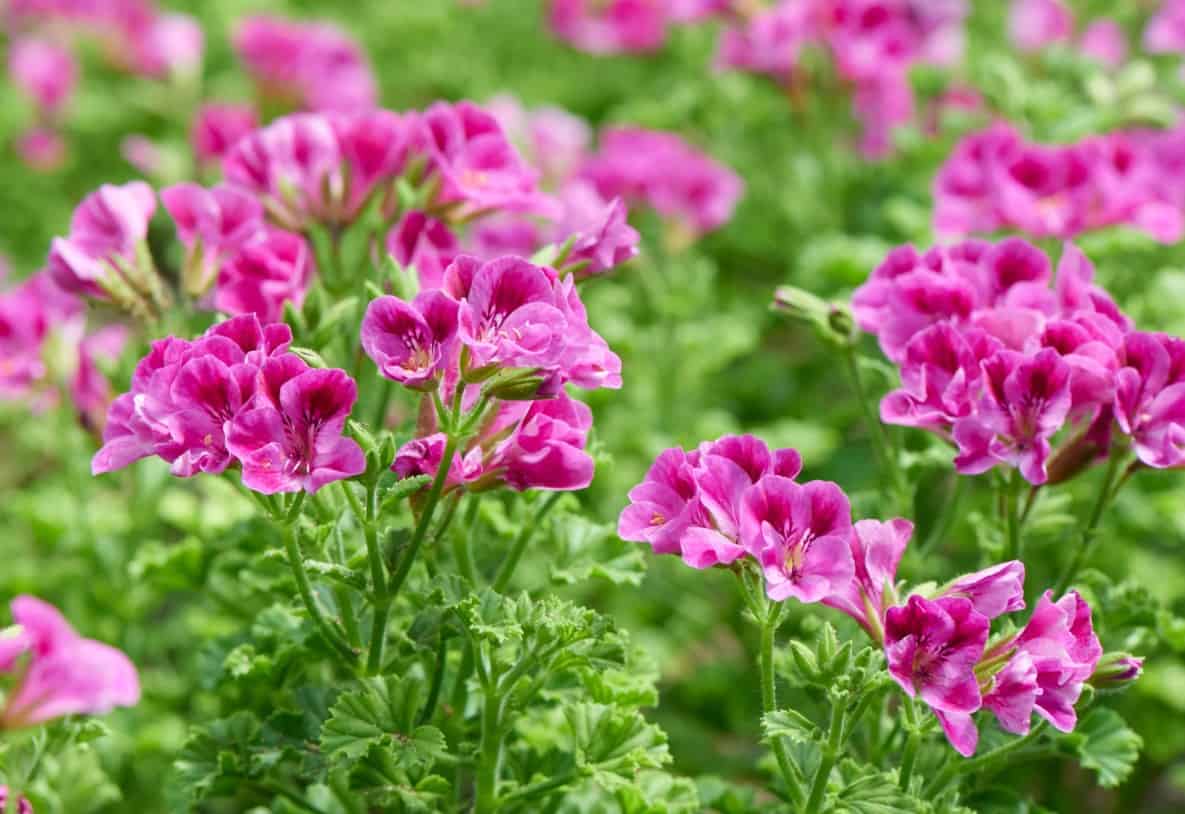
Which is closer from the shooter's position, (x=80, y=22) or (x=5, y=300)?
(x=5, y=300)

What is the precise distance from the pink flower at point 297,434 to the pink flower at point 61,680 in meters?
0.25

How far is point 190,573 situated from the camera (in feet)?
7.66

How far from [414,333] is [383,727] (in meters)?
0.52

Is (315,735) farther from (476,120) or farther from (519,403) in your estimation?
(476,120)

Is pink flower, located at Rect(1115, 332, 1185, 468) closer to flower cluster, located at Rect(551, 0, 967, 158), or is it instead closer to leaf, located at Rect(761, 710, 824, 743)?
leaf, located at Rect(761, 710, 824, 743)

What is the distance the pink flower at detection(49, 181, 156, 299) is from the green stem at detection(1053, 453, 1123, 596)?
1488 mm

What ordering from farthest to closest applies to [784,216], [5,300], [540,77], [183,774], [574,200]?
[540,77], [784,216], [574,200], [5,300], [183,774]

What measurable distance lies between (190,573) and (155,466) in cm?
58

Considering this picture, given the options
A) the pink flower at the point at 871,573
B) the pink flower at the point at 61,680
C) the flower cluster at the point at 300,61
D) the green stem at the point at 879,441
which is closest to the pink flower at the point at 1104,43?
the flower cluster at the point at 300,61

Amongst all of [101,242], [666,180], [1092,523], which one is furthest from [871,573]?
[666,180]

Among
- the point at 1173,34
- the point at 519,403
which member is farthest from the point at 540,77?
the point at 519,403

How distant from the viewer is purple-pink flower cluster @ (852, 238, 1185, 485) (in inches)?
69.2

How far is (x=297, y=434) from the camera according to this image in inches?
63.4

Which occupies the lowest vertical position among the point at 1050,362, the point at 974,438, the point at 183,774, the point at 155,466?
the point at 155,466
